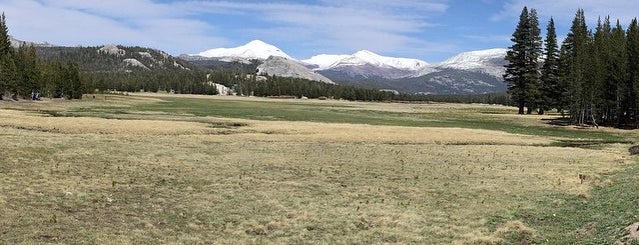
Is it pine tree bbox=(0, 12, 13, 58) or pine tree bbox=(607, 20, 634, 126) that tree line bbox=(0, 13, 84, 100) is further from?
pine tree bbox=(607, 20, 634, 126)

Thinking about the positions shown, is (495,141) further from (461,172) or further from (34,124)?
(34,124)

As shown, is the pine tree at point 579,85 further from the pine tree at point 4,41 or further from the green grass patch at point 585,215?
the pine tree at point 4,41

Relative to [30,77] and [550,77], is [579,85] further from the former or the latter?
[30,77]

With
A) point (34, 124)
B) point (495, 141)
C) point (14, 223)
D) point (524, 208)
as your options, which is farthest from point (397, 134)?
point (14, 223)

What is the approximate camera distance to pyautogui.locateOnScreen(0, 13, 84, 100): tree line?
4200 inches

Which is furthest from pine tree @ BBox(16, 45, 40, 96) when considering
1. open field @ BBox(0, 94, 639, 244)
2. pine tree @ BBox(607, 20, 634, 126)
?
pine tree @ BBox(607, 20, 634, 126)

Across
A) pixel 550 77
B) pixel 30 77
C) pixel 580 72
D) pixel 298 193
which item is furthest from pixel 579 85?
pixel 30 77

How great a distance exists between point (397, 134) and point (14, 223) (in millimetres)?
44050

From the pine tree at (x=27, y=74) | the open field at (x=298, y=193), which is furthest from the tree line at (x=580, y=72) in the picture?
the pine tree at (x=27, y=74)

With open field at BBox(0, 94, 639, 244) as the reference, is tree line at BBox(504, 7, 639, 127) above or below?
above

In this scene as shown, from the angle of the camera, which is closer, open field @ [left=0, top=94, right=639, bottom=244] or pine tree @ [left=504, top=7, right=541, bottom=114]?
open field @ [left=0, top=94, right=639, bottom=244]

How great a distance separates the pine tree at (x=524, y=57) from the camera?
119m

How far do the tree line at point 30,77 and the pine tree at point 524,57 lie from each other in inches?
4384

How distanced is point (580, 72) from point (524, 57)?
3419 centimetres
